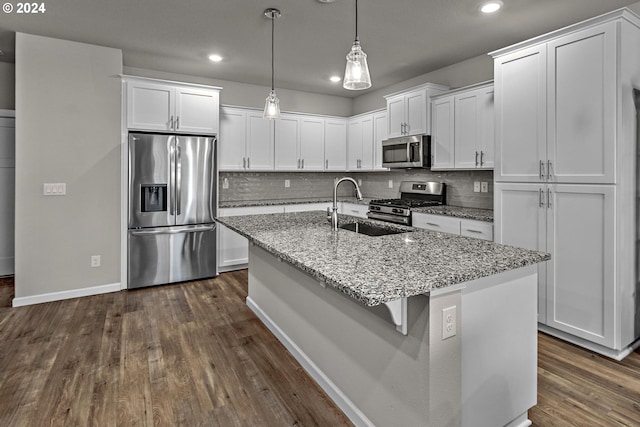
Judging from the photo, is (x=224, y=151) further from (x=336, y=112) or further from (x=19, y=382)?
(x=19, y=382)

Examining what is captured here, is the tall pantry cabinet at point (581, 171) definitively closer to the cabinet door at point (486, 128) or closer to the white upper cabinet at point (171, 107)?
the cabinet door at point (486, 128)

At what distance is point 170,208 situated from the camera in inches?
165

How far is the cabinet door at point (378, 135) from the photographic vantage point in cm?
518

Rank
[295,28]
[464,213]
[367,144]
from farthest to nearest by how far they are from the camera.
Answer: [367,144], [464,213], [295,28]

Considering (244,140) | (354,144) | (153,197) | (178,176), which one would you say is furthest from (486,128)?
(153,197)

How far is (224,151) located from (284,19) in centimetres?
216

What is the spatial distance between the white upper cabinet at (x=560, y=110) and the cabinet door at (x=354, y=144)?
273cm

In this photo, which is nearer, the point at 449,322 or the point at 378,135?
the point at 449,322

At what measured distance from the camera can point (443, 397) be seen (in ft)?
4.83

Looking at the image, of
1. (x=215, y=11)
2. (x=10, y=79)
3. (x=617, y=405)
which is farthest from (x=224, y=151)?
(x=617, y=405)

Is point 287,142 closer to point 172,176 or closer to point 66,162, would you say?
point 172,176

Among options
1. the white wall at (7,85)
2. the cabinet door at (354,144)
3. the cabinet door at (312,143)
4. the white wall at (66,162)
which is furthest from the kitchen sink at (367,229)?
the white wall at (7,85)

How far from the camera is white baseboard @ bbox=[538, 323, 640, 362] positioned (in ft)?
8.20

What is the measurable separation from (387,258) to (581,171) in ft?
6.25
